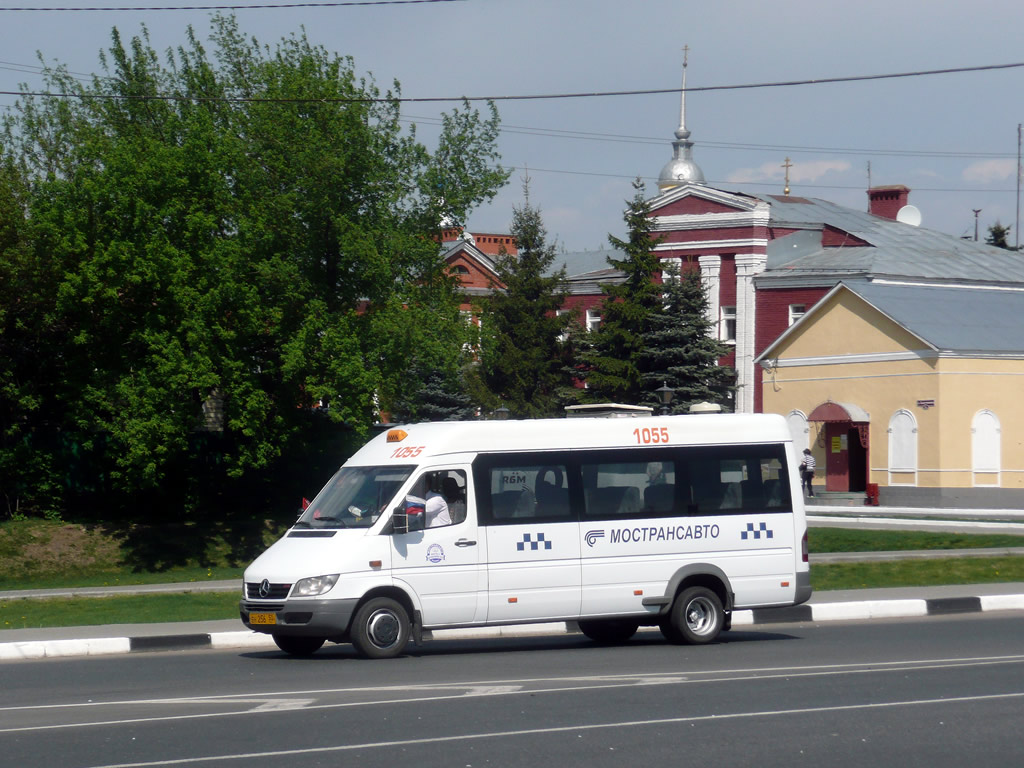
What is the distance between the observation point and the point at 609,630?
15.7 metres

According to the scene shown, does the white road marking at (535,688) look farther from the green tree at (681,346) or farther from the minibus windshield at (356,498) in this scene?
the green tree at (681,346)

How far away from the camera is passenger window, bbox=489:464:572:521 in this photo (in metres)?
14.4

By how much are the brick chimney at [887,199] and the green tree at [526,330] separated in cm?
2042

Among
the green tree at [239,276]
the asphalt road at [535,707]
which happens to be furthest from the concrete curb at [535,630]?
the green tree at [239,276]

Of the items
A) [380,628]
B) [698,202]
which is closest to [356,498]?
[380,628]

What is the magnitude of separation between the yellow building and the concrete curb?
26388mm

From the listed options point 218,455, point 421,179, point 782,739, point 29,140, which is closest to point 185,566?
point 218,455

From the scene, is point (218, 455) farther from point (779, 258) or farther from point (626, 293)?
point (779, 258)

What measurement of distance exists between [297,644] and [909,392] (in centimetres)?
3516

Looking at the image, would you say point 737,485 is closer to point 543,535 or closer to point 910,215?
point 543,535

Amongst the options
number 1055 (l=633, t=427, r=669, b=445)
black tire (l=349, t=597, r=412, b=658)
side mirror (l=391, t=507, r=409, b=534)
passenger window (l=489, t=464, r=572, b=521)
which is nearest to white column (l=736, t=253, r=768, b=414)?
number 1055 (l=633, t=427, r=669, b=445)

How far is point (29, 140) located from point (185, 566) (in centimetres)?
1602

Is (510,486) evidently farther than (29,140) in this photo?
No

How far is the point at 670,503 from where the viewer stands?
15.1 meters
